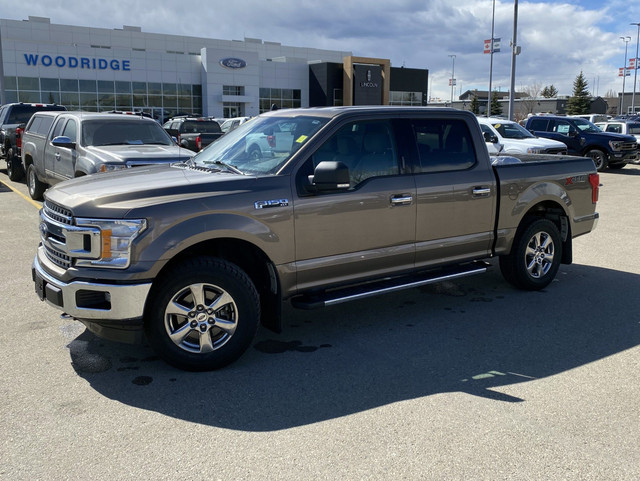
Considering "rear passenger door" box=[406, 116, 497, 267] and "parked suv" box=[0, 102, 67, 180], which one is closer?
"rear passenger door" box=[406, 116, 497, 267]

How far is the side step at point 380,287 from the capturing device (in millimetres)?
4803

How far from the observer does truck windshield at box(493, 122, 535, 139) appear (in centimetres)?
1884

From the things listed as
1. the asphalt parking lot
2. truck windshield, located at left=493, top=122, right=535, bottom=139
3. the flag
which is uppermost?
the flag

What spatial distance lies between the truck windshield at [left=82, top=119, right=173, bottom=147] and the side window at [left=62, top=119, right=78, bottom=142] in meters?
0.22

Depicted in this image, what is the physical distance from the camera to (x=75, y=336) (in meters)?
5.15

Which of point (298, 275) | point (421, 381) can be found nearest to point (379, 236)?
point (298, 275)

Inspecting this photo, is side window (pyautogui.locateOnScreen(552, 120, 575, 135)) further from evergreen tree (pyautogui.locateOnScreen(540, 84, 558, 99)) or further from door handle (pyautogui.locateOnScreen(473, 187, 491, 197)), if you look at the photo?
evergreen tree (pyautogui.locateOnScreen(540, 84, 558, 99))

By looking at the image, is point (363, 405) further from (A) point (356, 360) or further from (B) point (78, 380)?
(B) point (78, 380)

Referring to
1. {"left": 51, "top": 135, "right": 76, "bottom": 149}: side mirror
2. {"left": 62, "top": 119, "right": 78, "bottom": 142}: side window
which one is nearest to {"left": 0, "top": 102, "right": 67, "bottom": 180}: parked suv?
{"left": 62, "top": 119, "right": 78, "bottom": 142}: side window

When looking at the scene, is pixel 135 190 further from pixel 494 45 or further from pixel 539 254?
pixel 494 45

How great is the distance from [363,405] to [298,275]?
1278 millimetres

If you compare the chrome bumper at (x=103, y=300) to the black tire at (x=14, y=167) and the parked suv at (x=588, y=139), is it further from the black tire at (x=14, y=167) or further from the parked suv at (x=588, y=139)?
the parked suv at (x=588, y=139)

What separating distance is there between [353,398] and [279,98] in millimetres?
56067

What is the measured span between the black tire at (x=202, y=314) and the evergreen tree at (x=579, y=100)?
85.7 metres
